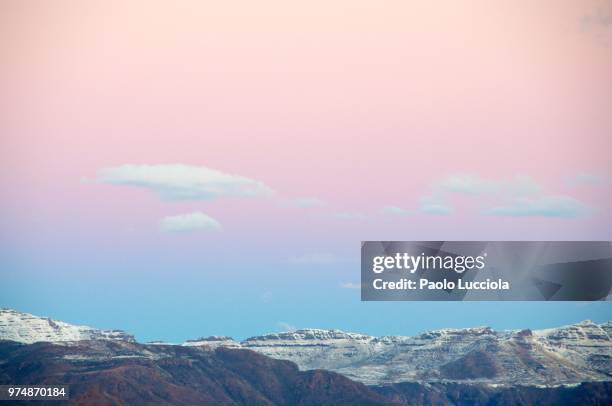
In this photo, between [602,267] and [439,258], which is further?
[602,267]

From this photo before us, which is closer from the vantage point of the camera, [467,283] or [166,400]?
[467,283]

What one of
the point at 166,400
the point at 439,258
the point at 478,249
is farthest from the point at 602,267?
the point at 166,400

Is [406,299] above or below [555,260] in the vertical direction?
below

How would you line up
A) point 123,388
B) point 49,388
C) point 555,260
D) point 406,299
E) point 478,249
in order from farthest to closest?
1. point 123,388
2. point 49,388
3. point 555,260
4. point 478,249
5. point 406,299

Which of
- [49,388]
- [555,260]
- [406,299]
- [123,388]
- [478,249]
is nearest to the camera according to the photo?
[406,299]

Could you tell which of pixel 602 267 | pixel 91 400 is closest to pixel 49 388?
pixel 91 400

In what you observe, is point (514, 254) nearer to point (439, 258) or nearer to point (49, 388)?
point (439, 258)

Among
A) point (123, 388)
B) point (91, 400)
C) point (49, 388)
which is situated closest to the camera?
point (49, 388)

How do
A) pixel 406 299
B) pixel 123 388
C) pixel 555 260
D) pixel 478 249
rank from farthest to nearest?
pixel 123 388 → pixel 555 260 → pixel 478 249 → pixel 406 299

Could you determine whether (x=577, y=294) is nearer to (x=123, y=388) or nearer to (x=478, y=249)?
(x=478, y=249)
